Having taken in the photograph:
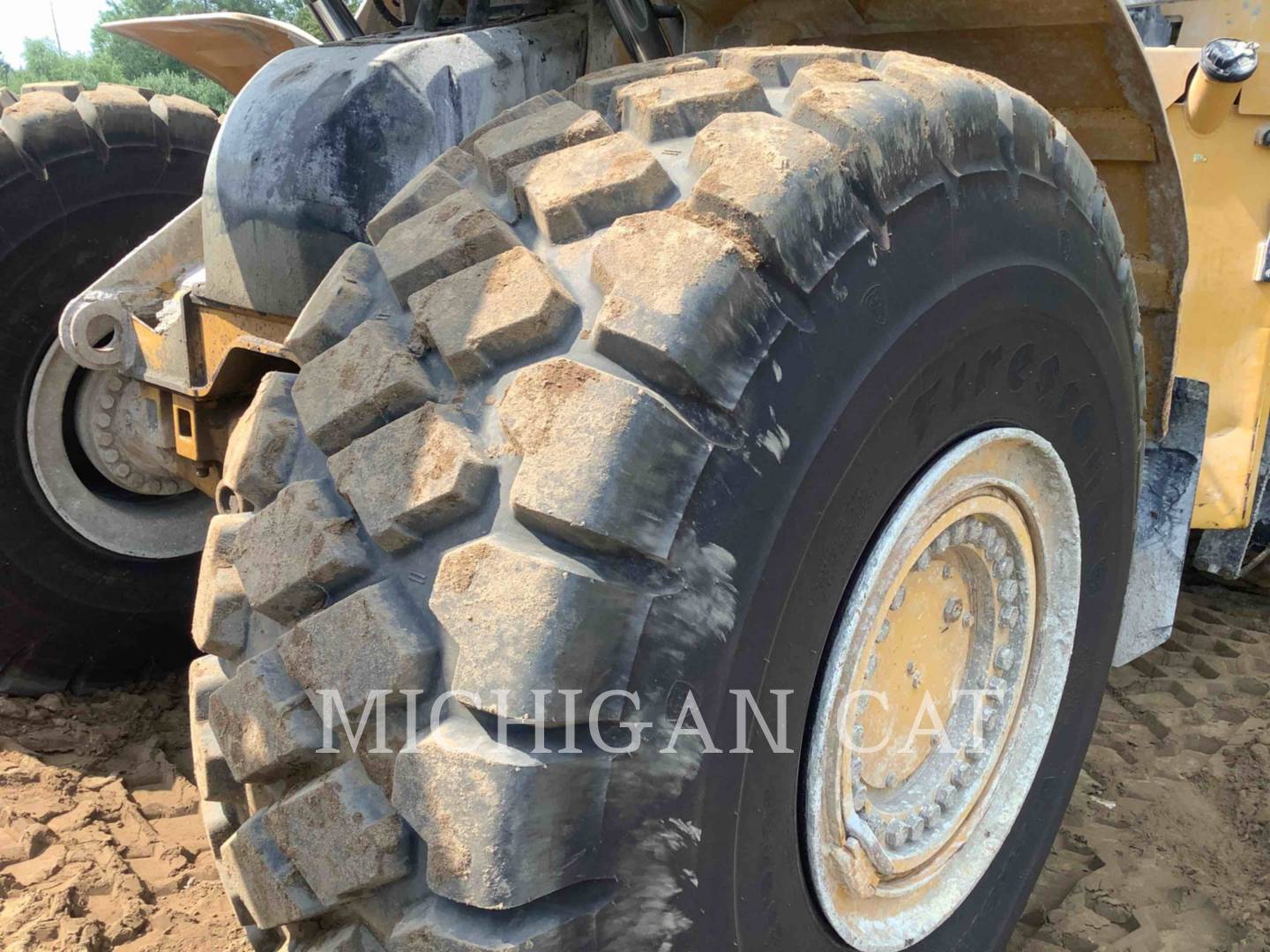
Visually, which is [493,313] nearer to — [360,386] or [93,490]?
[360,386]

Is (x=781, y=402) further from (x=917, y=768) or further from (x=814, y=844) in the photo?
(x=917, y=768)

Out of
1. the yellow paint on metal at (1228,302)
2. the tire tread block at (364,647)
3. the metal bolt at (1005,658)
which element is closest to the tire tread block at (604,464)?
the tire tread block at (364,647)

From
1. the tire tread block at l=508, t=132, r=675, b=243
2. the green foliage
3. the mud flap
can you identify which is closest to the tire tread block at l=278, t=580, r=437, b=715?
the tire tread block at l=508, t=132, r=675, b=243

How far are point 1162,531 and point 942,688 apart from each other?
812mm

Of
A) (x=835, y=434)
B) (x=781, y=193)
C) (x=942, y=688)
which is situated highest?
(x=781, y=193)

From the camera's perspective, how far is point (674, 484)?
104 cm

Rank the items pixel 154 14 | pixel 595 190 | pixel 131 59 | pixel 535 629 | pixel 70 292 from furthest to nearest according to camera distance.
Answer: pixel 131 59, pixel 154 14, pixel 70 292, pixel 595 190, pixel 535 629

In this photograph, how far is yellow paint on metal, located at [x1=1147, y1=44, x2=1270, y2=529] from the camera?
2.53 metres

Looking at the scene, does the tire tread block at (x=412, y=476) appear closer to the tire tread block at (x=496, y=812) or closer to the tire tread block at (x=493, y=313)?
the tire tread block at (x=493, y=313)

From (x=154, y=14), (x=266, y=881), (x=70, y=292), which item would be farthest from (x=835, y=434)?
(x=154, y=14)

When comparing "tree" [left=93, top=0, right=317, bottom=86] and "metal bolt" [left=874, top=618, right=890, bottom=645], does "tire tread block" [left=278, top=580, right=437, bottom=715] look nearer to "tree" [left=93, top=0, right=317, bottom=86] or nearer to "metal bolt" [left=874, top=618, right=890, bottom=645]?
"metal bolt" [left=874, top=618, right=890, bottom=645]

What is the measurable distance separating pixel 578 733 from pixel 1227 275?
7.34ft

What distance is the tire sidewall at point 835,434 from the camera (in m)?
1.10

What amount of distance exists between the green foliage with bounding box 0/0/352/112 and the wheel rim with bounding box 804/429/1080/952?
18.7 meters
